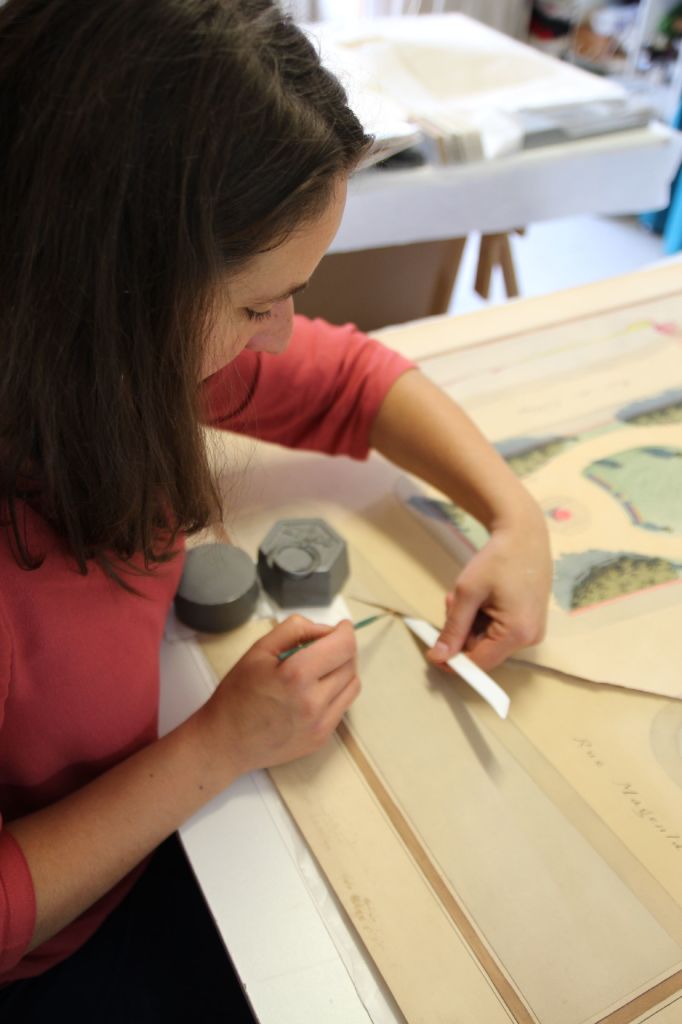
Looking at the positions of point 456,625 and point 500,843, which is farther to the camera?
point 456,625

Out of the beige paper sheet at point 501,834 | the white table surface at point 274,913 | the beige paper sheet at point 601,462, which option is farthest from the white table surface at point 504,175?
the white table surface at point 274,913

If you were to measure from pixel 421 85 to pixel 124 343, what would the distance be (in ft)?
4.25

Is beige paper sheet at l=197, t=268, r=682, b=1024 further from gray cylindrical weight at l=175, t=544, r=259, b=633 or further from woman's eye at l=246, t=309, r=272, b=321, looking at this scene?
woman's eye at l=246, t=309, r=272, b=321

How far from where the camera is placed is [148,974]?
2.02 feet

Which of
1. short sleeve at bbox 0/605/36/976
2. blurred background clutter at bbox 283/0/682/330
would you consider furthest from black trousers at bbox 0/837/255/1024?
blurred background clutter at bbox 283/0/682/330

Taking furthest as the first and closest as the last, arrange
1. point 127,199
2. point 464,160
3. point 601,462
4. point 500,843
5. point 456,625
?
point 464,160 < point 601,462 < point 456,625 < point 500,843 < point 127,199

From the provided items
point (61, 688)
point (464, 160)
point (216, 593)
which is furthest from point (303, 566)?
point (464, 160)

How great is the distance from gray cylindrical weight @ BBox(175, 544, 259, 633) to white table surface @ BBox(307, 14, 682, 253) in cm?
81

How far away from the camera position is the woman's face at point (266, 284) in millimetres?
460

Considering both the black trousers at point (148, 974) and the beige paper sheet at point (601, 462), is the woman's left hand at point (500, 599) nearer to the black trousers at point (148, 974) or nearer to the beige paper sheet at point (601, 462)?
the beige paper sheet at point (601, 462)

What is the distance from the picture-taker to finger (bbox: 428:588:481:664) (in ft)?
1.97

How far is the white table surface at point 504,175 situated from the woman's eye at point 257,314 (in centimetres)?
83

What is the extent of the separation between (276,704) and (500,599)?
187 mm

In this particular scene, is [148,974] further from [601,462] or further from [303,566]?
[601,462]
